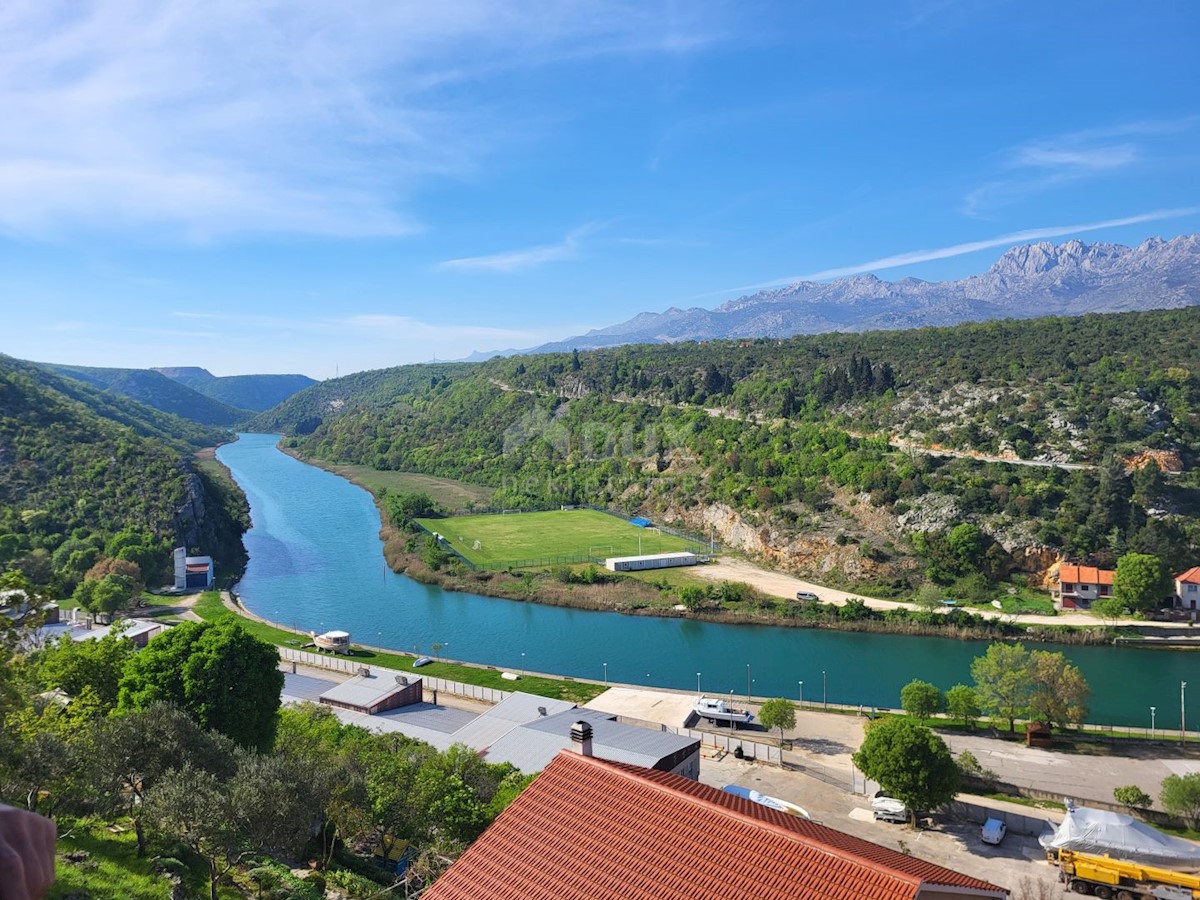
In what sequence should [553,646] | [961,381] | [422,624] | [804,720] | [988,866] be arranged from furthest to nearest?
[961,381], [422,624], [553,646], [804,720], [988,866]

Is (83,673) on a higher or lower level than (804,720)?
higher

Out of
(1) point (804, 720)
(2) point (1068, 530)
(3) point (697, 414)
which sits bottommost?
(1) point (804, 720)

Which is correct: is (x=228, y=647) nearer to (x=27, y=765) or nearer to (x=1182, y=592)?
(x=27, y=765)

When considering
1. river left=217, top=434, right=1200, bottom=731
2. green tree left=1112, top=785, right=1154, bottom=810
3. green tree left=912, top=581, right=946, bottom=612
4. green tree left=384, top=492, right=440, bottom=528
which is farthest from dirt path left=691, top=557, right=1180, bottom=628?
green tree left=384, top=492, right=440, bottom=528

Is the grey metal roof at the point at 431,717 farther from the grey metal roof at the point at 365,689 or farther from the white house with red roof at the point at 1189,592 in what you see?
the white house with red roof at the point at 1189,592

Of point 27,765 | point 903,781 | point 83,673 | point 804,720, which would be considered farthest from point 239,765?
point 804,720

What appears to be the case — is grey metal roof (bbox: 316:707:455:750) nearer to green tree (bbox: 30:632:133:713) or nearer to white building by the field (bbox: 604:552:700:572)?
green tree (bbox: 30:632:133:713)

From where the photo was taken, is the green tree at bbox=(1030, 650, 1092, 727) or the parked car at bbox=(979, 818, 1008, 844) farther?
the green tree at bbox=(1030, 650, 1092, 727)

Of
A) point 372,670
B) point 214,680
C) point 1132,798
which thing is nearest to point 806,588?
point 1132,798
